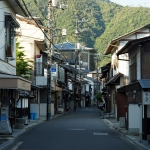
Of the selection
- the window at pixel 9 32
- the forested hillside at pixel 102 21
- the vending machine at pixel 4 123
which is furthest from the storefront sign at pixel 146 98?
the forested hillside at pixel 102 21

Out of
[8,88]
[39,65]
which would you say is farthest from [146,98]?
[39,65]

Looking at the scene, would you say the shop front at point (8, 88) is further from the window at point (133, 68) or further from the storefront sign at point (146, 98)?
the window at point (133, 68)

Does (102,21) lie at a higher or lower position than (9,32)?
higher

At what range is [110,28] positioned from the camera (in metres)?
89.2

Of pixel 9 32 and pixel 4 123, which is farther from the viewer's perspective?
pixel 9 32

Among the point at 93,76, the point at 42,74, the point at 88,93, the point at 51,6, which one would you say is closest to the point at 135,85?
the point at 51,6

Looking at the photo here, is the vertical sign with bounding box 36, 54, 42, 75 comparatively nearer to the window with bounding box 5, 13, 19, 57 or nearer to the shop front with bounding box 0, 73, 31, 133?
the shop front with bounding box 0, 73, 31, 133

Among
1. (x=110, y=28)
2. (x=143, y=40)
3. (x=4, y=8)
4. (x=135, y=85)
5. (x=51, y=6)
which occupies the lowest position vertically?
(x=135, y=85)

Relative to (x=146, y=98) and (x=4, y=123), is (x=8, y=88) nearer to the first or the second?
(x=4, y=123)

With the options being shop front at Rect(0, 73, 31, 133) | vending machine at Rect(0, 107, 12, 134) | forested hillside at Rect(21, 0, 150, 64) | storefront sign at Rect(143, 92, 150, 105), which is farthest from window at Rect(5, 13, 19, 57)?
forested hillside at Rect(21, 0, 150, 64)

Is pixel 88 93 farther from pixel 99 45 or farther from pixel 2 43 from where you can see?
pixel 2 43

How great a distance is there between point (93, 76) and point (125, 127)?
111 metres

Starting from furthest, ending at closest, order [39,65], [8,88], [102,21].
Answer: [102,21]
[39,65]
[8,88]

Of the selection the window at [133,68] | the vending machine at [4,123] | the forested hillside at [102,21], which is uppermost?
the forested hillside at [102,21]
